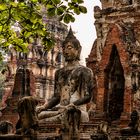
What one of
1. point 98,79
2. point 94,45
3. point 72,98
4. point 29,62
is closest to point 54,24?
point 29,62

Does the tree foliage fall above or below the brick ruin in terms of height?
below

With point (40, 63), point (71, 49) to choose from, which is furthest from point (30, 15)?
point (40, 63)

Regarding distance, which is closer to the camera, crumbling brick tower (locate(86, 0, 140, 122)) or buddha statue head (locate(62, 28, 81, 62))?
buddha statue head (locate(62, 28, 81, 62))

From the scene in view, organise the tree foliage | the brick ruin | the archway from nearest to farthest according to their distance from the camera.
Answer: the tree foliage, the archway, the brick ruin

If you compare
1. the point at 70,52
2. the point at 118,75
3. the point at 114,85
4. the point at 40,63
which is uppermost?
the point at 40,63

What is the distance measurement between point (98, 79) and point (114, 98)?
0.74 metres

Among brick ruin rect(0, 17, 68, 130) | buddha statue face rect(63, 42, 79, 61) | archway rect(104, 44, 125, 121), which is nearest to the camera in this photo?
buddha statue face rect(63, 42, 79, 61)

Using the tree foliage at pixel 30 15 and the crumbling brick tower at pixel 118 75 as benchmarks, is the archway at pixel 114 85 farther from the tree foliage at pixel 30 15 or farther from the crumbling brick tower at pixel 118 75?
the tree foliage at pixel 30 15

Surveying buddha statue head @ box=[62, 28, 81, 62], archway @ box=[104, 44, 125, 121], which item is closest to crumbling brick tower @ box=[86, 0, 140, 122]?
archway @ box=[104, 44, 125, 121]

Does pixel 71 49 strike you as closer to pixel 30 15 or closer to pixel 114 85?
pixel 30 15

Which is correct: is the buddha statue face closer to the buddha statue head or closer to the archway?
the buddha statue head

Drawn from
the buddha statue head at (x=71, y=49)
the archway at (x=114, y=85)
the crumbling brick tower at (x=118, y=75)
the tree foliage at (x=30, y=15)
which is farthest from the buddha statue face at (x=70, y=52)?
the archway at (x=114, y=85)

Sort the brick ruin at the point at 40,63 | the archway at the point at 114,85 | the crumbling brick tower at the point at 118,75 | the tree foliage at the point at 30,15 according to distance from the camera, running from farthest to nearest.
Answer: the brick ruin at the point at 40,63
the archway at the point at 114,85
the crumbling brick tower at the point at 118,75
the tree foliage at the point at 30,15

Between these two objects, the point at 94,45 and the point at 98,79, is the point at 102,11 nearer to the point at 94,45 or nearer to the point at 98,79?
the point at 94,45
